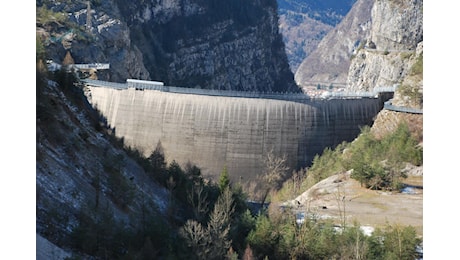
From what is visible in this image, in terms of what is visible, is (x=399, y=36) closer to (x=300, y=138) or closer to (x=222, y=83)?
(x=222, y=83)

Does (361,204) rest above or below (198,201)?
below

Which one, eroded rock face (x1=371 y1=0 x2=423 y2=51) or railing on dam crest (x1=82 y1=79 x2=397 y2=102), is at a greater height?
eroded rock face (x1=371 y1=0 x2=423 y2=51)

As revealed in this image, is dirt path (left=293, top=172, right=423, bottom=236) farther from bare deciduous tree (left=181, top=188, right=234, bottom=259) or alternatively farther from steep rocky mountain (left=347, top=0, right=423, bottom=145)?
steep rocky mountain (left=347, top=0, right=423, bottom=145)

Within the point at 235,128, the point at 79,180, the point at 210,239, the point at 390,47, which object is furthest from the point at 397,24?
the point at 79,180

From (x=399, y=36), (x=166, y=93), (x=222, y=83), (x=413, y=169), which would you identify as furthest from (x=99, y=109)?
(x=222, y=83)

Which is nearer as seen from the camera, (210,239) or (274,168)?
(210,239)

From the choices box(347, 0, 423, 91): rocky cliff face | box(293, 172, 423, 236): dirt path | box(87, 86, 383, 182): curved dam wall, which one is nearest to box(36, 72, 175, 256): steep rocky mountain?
box(293, 172, 423, 236): dirt path

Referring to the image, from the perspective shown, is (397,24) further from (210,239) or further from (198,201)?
(210,239)
